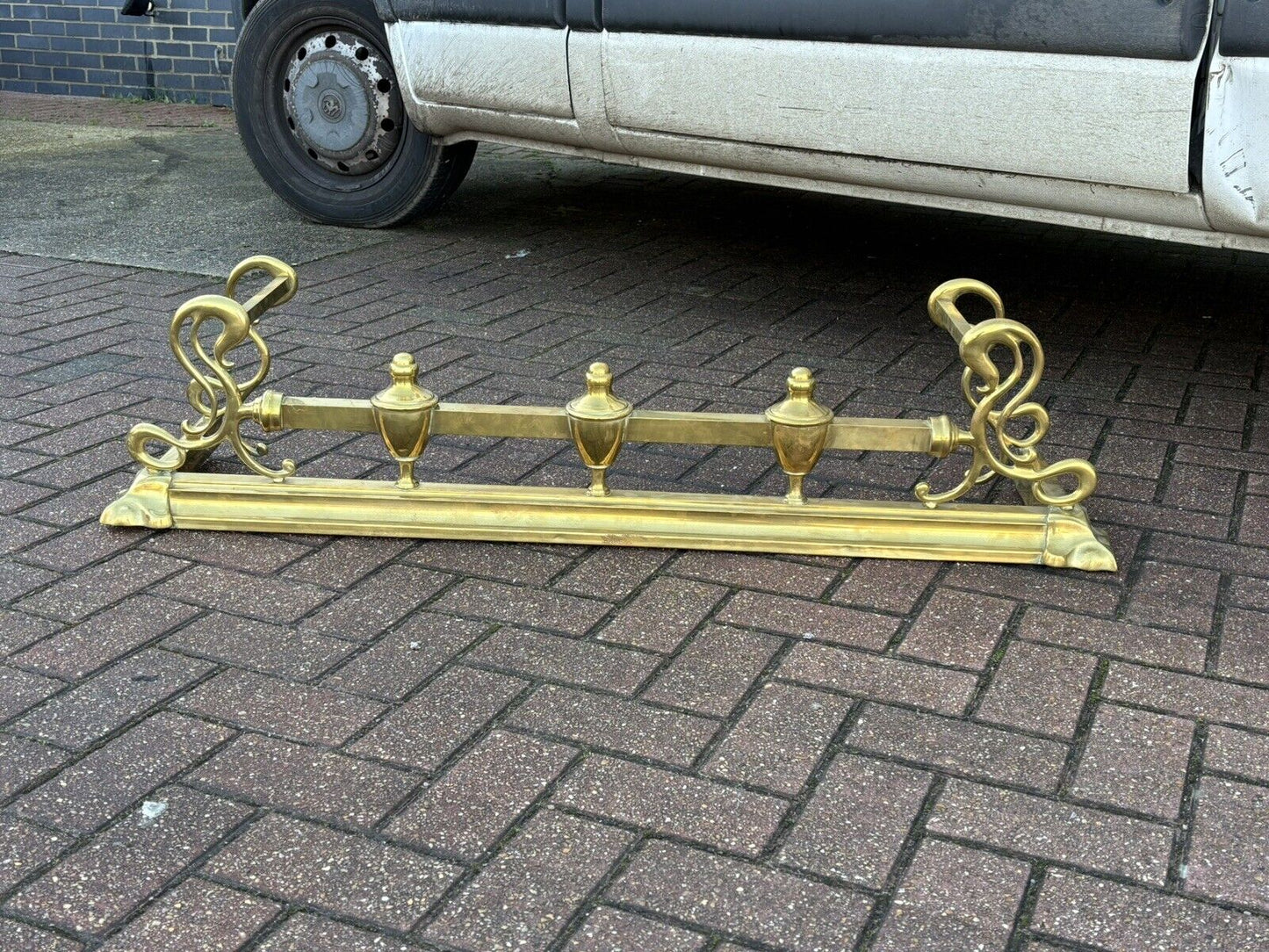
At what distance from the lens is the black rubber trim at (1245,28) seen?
10.2 ft

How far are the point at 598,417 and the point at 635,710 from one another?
69 centimetres

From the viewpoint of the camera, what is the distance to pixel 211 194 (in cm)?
602

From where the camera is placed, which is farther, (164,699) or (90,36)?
(90,36)

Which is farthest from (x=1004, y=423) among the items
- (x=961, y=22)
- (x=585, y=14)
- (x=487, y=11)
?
(x=487, y=11)

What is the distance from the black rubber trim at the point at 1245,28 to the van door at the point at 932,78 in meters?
0.05

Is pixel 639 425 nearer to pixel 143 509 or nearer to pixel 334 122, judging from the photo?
pixel 143 509

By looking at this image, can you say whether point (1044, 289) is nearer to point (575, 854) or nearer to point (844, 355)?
point (844, 355)

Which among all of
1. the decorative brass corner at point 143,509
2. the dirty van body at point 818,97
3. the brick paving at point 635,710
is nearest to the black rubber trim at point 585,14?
the dirty van body at point 818,97

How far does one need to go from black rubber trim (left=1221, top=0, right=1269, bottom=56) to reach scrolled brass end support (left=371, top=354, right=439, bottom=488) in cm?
196

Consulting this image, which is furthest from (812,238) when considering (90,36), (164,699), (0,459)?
(90,36)

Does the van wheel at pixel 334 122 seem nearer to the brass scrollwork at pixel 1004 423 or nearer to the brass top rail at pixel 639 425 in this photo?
the brass top rail at pixel 639 425

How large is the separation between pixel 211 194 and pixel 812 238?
8.49ft

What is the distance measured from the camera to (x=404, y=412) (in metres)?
2.74

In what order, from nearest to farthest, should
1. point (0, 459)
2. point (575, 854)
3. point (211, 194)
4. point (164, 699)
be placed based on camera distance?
point (575, 854) < point (164, 699) < point (0, 459) < point (211, 194)
